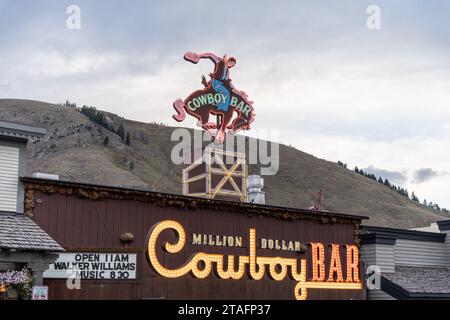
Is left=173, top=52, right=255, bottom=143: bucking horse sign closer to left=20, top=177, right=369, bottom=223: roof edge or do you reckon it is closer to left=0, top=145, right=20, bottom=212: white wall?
left=20, top=177, right=369, bottom=223: roof edge

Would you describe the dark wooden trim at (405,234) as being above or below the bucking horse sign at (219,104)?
below

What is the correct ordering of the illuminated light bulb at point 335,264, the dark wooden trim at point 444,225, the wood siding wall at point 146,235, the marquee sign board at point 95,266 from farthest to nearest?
the dark wooden trim at point 444,225 → the illuminated light bulb at point 335,264 → the wood siding wall at point 146,235 → the marquee sign board at point 95,266

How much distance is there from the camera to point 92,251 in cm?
2400

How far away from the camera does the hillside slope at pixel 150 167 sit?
12481 centimetres

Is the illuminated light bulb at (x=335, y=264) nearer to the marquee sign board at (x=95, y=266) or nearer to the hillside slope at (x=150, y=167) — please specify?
the marquee sign board at (x=95, y=266)

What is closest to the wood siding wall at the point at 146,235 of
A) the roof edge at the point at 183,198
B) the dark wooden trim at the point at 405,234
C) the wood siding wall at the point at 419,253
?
the roof edge at the point at 183,198

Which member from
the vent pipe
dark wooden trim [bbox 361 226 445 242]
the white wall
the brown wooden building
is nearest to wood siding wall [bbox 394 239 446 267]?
dark wooden trim [bbox 361 226 445 242]

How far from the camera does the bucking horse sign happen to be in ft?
108

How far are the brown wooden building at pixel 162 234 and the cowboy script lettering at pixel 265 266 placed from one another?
185mm

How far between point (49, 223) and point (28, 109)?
14726 cm
